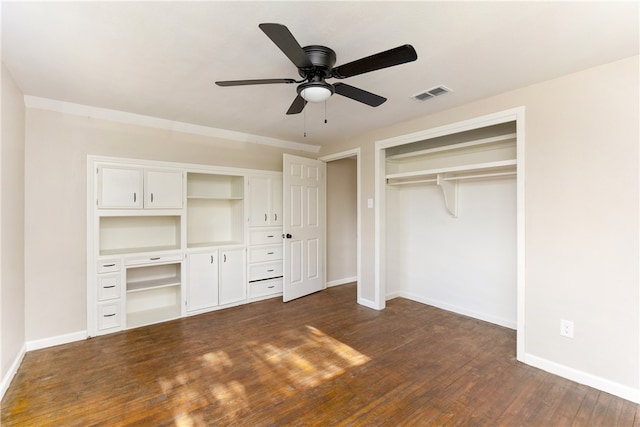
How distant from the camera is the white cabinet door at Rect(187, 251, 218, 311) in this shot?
12.2 ft

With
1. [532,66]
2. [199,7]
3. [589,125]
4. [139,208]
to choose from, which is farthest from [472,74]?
[139,208]

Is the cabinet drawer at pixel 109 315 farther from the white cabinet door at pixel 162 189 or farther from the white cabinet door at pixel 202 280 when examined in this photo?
the white cabinet door at pixel 162 189

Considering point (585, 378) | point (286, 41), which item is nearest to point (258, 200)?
point (286, 41)

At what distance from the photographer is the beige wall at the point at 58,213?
2.87 meters

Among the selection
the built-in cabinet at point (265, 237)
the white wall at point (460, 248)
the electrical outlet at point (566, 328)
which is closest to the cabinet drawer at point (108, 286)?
the built-in cabinet at point (265, 237)

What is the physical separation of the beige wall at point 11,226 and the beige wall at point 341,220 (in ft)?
12.5

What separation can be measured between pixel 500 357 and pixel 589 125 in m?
2.08

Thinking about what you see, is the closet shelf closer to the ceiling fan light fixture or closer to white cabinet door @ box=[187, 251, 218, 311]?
the ceiling fan light fixture

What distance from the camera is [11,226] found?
2436 mm

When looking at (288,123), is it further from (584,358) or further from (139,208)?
(584,358)

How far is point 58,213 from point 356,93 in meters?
3.19

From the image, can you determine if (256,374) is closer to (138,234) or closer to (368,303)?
(368,303)

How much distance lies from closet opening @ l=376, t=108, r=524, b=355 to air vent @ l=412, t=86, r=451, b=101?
0.50m

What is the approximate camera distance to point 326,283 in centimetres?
511
